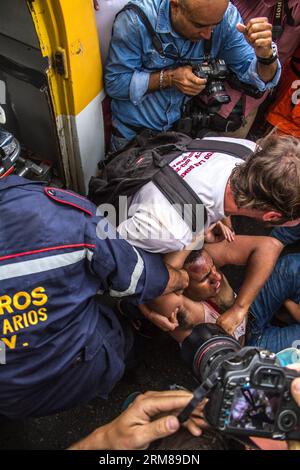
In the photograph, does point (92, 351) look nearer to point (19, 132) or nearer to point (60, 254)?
point (60, 254)

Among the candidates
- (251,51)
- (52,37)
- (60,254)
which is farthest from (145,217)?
(251,51)

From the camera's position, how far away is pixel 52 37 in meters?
2.21

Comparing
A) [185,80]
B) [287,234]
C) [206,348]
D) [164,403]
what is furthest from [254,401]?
[287,234]

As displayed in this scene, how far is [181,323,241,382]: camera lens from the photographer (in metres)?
1.65

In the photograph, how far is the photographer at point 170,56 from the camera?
96.1 inches

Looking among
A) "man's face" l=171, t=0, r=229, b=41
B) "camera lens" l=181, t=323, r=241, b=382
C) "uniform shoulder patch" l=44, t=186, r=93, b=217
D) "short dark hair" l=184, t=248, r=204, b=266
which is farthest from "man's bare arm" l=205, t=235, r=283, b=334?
"man's face" l=171, t=0, r=229, b=41

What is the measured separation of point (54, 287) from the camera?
1591 millimetres

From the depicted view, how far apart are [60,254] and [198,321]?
1104 millimetres

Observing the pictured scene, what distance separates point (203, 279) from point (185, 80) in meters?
1.21

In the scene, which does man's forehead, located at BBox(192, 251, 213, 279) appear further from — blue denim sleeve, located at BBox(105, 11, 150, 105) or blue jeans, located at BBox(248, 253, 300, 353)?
blue denim sleeve, located at BBox(105, 11, 150, 105)

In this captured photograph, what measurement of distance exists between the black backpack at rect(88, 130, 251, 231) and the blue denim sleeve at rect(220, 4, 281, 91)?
821 millimetres

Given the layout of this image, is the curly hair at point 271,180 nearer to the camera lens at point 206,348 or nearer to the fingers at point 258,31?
the camera lens at point 206,348

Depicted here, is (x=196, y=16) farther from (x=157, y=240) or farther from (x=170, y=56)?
(x=157, y=240)

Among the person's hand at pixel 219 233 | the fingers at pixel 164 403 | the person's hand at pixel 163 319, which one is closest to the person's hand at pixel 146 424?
the fingers at pixel 164 403
